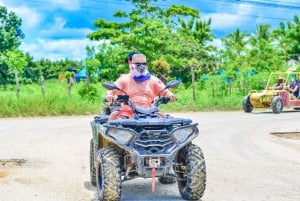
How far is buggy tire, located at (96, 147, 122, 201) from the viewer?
23.1ft

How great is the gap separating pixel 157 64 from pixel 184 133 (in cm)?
2593

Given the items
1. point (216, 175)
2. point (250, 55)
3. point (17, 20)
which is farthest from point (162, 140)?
point (17, 20)

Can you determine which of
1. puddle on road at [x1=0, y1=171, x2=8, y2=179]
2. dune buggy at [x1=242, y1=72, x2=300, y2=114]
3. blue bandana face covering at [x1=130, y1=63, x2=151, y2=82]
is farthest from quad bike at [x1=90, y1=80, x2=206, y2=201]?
dune buggy at [x1=242, y1=72, x2=300, y2=114]

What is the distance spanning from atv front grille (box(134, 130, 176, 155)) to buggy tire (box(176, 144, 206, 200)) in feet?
1.11

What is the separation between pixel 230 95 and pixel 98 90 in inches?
256

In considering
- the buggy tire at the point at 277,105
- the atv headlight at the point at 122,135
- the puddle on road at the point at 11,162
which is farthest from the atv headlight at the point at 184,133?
the buggy tire at the point at 277,105

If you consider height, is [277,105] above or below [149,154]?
below

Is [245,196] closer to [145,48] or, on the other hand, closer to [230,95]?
[230,95]

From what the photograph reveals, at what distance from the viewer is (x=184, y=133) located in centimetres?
730

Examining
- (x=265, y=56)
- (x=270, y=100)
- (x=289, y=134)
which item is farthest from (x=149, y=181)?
(x=265, y=56)

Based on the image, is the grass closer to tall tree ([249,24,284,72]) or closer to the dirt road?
the dirt road

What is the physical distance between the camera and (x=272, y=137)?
15867mm

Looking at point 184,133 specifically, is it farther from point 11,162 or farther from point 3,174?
point 11,162

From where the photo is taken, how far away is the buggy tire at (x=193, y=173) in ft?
23.8
